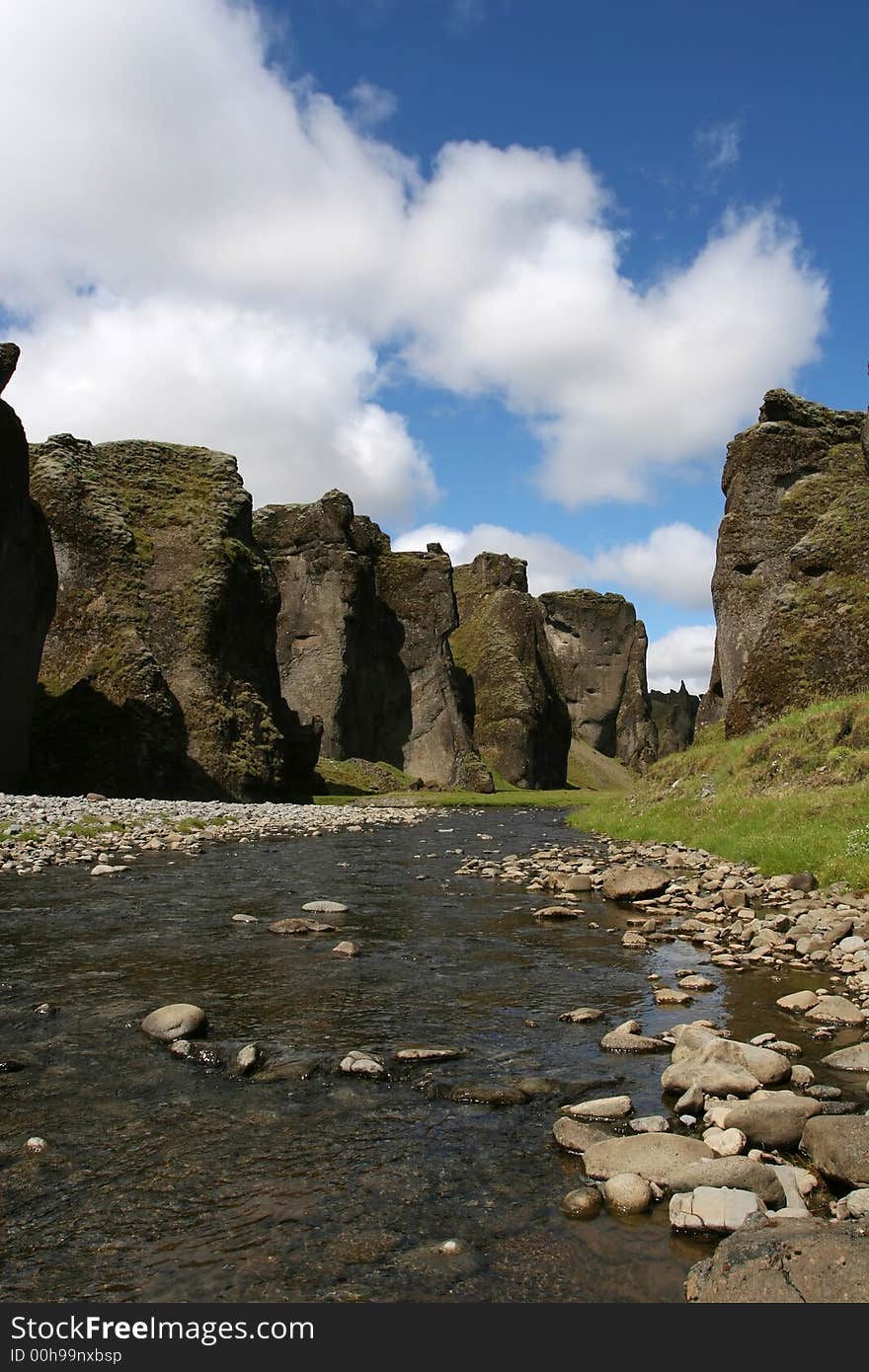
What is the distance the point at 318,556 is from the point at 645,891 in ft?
248

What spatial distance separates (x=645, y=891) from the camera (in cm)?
1684

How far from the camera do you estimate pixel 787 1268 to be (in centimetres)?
418

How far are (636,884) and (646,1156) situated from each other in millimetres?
11524

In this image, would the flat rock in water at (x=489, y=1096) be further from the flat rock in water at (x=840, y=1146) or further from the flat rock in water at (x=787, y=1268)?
the flat rock in water at (x=787, y=1268)

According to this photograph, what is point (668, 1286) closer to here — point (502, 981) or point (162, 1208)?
point (162, 1208)

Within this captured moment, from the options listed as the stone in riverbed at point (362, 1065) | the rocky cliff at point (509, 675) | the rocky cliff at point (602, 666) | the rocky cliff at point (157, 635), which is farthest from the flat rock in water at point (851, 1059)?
the rocky cliff at point (602, 666)

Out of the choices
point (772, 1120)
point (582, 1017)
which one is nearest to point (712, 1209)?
point (772, 1120)

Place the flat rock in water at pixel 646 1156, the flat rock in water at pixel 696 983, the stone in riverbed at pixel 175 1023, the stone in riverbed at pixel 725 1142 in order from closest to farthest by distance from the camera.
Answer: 1. the flat rock in water at pixel 646 1156
2. the stone in riverbed at pixel 725 1142
3. the stone in riverbed at pixel 175 1023
4. the flat rock in water at pixel 696 983

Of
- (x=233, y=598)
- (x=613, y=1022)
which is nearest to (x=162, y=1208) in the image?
(x=613, y=1022)

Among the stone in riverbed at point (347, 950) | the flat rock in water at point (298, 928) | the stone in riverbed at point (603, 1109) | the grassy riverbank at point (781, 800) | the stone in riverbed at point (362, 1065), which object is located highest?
the grassy riverbank at point (781, 800)

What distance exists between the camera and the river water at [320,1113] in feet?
15.6

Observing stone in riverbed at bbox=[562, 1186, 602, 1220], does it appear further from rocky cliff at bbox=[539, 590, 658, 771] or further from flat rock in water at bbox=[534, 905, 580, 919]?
rocky cliff at bbox=[539, 590, 658, 771]

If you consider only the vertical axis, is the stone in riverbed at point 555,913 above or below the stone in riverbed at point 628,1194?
below

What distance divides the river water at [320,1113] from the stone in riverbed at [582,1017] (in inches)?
5.0
